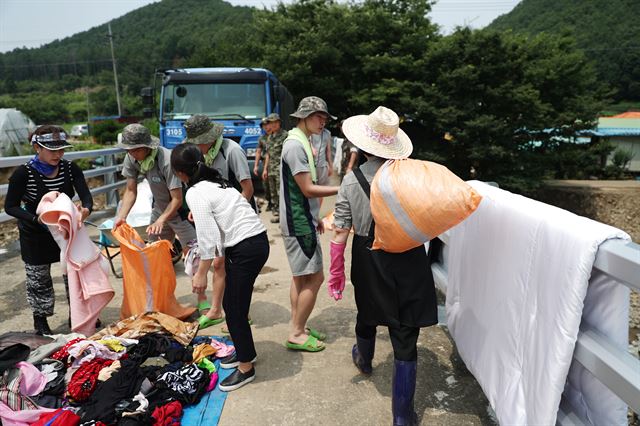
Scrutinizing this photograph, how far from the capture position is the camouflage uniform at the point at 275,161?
7.84m

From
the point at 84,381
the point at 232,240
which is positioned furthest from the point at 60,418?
the point at 232,240

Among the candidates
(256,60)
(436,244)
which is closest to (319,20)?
(256,60)

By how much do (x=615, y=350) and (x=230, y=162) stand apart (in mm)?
3048

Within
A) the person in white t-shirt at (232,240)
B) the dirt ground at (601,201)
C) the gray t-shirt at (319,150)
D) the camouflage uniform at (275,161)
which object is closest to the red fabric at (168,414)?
the person in white t-shirt at (232,240)

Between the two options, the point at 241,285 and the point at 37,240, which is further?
the point at 37,240

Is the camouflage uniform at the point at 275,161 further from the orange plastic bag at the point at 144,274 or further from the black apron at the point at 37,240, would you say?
the black apron at the point at 37,240

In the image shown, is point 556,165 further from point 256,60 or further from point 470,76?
point 256,60

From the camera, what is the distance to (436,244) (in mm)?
3543

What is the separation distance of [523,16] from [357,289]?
156 ft

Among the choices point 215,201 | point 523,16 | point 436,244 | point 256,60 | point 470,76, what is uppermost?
point 523,16

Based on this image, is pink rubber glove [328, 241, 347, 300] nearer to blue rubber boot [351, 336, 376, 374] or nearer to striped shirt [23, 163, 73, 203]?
blue rubber boot [351, 336, 376, 374]

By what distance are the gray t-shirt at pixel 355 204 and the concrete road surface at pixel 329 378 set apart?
41.7 inches

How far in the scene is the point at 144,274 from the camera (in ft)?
12.0

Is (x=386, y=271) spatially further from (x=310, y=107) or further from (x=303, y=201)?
(x=310, y=107)
